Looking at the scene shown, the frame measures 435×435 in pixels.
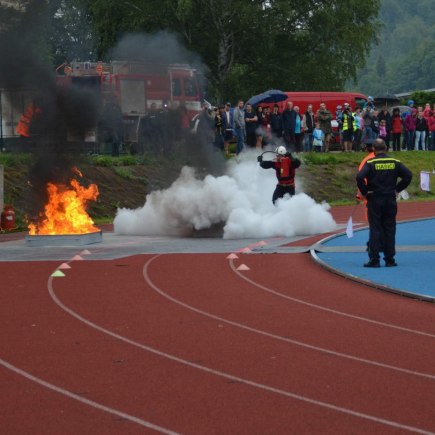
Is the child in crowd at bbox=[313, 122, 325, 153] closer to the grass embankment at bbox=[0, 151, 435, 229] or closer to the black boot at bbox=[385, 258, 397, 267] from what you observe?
the grass embankment at bbox=[0, 151, 435, 229]

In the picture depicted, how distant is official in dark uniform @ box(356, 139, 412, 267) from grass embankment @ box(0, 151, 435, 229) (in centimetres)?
938

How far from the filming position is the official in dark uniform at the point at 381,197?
53.7 feet

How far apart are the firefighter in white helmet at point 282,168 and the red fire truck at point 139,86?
3.80 meters

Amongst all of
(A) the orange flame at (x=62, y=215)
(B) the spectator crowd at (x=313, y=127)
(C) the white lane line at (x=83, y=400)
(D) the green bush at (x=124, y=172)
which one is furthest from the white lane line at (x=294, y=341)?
(D) the green bush at (x=124, y=172)

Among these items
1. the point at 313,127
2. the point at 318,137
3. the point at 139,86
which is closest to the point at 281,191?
the point at 139,86

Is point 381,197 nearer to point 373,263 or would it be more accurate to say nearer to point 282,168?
point 373,263

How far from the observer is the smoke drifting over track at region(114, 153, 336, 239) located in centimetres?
2319

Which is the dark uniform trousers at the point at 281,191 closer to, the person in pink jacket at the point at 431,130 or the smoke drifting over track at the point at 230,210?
the smoke drifting over track at the point at 230,210

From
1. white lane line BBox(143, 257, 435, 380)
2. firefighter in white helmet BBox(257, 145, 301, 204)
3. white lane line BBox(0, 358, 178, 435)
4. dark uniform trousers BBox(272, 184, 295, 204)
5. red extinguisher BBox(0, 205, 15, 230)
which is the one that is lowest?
red extinguisher BBox(0, 205, 15, 230)

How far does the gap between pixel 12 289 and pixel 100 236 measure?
24.5 ft

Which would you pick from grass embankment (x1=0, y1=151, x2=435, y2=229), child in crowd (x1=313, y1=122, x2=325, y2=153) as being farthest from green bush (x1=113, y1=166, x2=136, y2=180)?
child in crowd (x1=313, y1=122, x2=325, y2=153)

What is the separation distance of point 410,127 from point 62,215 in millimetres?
19535

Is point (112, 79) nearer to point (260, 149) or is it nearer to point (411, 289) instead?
point (260, 149)

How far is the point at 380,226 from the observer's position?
16516 mm
